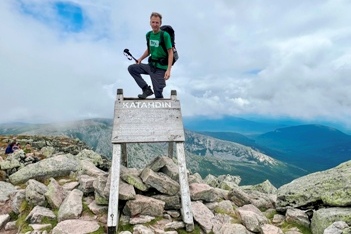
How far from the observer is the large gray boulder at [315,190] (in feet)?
36.4

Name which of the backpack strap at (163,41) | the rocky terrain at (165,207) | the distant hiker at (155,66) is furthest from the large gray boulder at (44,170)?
the backpack strap at (163,41)

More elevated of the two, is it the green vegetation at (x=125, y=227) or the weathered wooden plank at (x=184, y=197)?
the weathered wooden plank at (x=184, y=197)

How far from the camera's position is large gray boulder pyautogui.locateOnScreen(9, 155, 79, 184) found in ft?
48.9

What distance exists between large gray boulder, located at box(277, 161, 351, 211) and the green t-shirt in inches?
293

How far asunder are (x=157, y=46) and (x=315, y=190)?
862 centimetres

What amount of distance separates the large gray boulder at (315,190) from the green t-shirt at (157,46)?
7438mm

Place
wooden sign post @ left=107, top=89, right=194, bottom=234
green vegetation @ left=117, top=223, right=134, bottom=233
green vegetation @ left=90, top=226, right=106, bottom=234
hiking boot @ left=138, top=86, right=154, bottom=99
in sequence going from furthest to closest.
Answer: hiking boot @ left=138, top=86, right=154, bottom=99
wooden sign post @ left=107, top=89, right=194, bottom=234
green vegetation @ left=117, top=223, right=134, bottom=233
green vegetation @ left=90, top=226, right=106, bottom=234

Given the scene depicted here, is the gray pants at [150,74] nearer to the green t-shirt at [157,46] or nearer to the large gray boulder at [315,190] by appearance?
the green t-shirt at [157,46]

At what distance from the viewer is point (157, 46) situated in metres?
11.8

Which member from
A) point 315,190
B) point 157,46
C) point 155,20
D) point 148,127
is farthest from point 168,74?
point 315,190

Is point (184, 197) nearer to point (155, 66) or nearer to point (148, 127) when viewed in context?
point (148, 127)

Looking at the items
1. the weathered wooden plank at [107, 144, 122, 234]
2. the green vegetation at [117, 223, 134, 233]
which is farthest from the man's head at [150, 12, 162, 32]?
the green vegetation at [117, 223, 134, 233]

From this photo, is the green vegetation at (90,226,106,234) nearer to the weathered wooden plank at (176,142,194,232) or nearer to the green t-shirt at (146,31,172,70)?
the weathered wooden plank at (176,142,194,232)

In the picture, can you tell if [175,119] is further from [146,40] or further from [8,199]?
[8,199]
